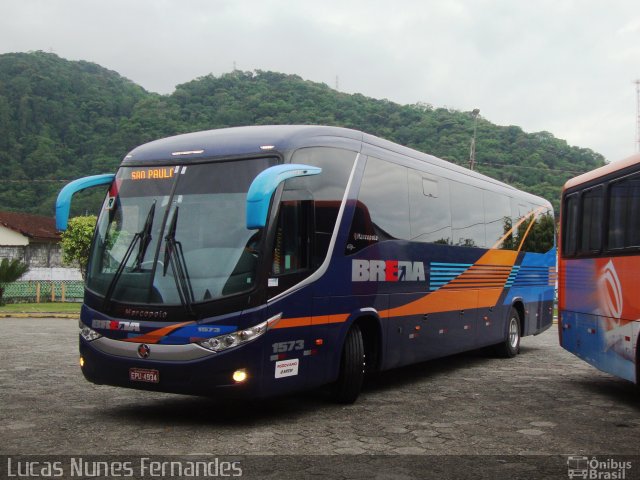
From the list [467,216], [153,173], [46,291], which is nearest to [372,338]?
[153,173]

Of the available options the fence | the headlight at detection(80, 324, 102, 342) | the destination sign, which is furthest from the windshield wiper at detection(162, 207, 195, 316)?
the fence

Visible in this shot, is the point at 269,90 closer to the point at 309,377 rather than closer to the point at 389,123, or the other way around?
the point at 389,123

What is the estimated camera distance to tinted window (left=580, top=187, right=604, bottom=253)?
421 inches

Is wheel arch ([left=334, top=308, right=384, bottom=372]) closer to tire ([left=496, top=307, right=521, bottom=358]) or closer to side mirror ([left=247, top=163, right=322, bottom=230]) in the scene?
side mirror ([left=247, top=163, right=322, bottom=230])

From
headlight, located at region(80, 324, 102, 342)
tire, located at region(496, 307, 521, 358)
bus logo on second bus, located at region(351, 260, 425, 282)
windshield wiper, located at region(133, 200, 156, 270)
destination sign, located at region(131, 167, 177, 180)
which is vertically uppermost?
A: destination sign, located at region(131, 167, 177, 180)

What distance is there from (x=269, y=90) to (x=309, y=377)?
176 feet

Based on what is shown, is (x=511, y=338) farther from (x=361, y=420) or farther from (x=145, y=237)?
(x=145, y=237)

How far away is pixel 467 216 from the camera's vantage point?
13.6m

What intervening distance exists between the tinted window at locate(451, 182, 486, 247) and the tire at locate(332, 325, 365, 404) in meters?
3.84

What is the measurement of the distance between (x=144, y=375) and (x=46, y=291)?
1386 inches

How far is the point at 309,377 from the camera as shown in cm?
877

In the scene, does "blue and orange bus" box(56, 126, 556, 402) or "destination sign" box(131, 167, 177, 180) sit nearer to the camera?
"blue and orange bus" box(56, 126, 556, 402)

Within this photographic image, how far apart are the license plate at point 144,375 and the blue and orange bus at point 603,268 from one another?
551cm

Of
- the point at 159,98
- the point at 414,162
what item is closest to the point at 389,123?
the point at 159,98
